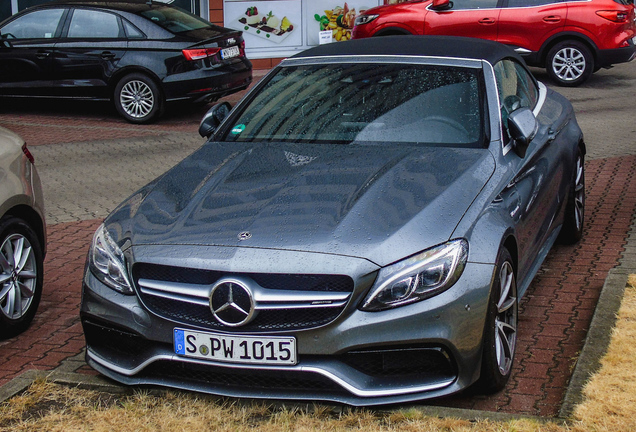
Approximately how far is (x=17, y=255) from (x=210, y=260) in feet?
6.32

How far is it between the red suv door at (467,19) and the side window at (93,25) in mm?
5527

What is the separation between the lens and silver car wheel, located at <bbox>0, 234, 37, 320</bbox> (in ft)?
17.8

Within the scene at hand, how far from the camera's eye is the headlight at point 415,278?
3.99 metres

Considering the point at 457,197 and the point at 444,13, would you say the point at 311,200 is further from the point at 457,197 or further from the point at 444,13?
the point at 444,13

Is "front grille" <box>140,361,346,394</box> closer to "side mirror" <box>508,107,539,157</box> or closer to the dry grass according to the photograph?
the dry grass

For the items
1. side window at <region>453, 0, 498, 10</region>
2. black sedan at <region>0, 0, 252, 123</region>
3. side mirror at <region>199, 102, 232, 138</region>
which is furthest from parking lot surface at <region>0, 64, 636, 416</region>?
side window at <region>453, 0, 498, 10</region>

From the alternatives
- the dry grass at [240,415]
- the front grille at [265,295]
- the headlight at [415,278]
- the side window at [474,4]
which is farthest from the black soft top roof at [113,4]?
the headlight at [415,278]

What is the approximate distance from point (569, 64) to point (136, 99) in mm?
7219

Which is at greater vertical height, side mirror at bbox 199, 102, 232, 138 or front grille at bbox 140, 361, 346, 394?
side mirror at bbox 199, 102, 232, 138

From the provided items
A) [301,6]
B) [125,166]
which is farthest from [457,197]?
[301,6]

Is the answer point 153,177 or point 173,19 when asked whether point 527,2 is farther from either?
point 153,177

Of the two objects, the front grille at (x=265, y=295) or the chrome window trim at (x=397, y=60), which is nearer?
the front grille at (x=265, y=295)

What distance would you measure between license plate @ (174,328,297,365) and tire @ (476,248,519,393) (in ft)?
2.95

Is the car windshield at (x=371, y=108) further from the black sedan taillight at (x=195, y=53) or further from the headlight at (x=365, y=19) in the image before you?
the headlight at (x=365, y=19)
